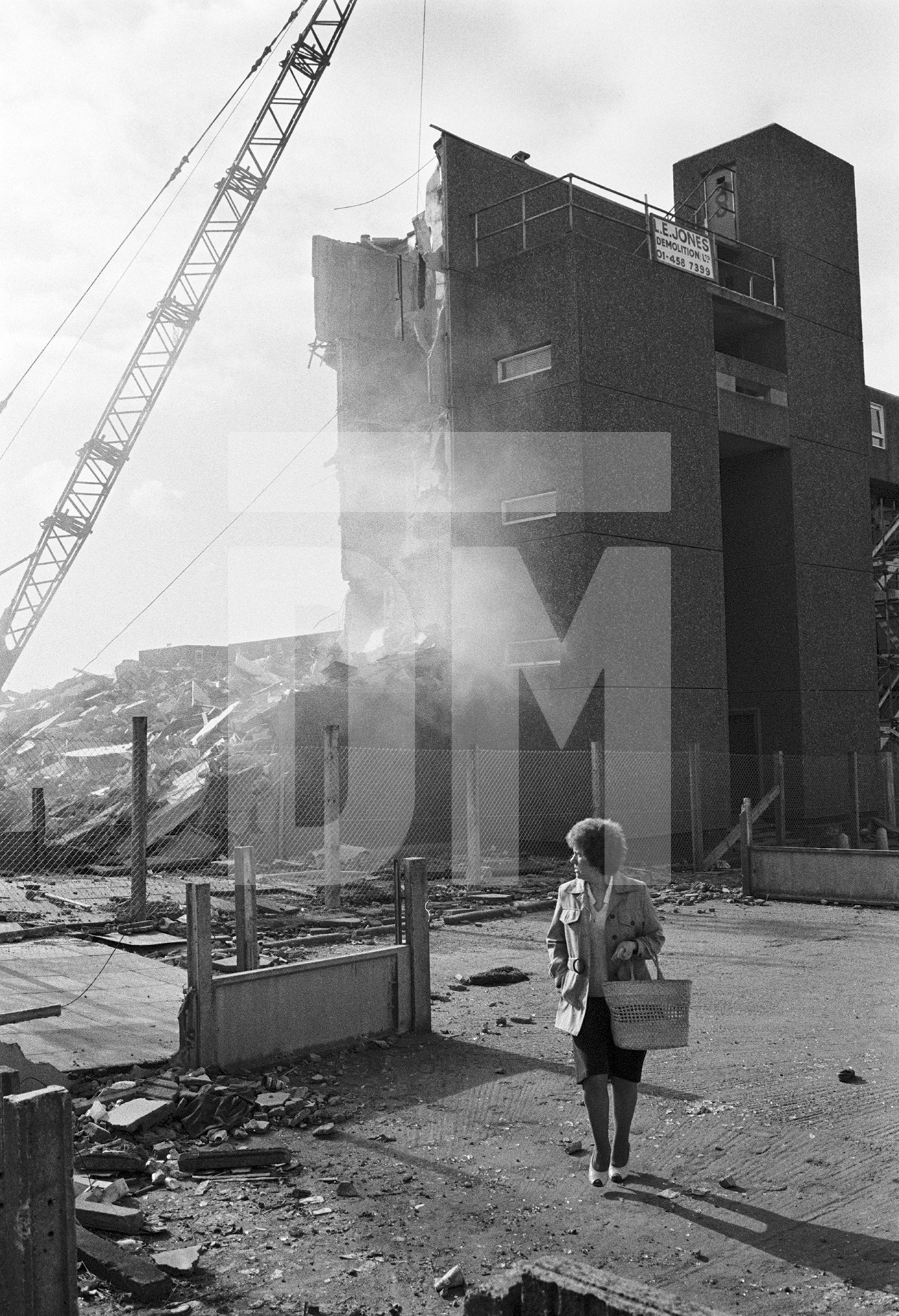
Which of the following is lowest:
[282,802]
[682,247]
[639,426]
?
[282,802]

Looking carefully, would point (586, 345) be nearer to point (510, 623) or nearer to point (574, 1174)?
point (510, 623)

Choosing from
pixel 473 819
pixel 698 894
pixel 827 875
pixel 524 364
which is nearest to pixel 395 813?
pixel 473 819

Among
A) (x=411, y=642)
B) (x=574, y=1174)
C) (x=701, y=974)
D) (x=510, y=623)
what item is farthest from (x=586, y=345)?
(x=574, y=1174)

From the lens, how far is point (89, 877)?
17656 millimetres

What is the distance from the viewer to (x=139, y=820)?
11531 mm

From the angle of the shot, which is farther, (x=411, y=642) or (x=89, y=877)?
(x=411, y=642)

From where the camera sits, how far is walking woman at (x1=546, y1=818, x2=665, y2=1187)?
507cm

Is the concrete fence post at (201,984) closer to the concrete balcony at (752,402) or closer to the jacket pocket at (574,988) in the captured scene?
the jacket pocket at (574,988)

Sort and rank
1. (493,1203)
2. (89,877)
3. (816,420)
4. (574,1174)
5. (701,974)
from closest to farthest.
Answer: (493,1203), (574,1174), (701,974), (89,877), (816,420)

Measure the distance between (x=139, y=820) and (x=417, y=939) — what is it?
15.8 feet

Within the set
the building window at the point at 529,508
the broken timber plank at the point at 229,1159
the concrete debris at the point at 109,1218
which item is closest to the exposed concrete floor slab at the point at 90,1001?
the broken timber plank at the point at 229,1159

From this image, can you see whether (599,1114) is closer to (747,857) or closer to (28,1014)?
(28,1014)

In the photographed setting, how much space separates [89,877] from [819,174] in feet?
70.4

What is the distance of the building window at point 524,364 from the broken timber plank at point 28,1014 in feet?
51.2
